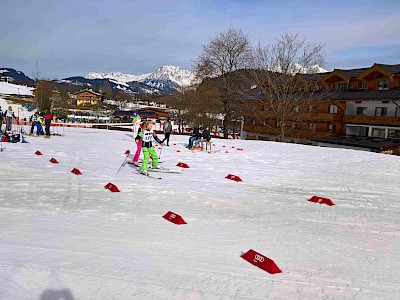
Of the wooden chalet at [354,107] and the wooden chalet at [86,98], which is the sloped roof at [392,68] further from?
the wooden chalet at [86,98]

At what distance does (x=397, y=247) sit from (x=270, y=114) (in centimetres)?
3335

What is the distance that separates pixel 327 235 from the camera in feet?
17.6

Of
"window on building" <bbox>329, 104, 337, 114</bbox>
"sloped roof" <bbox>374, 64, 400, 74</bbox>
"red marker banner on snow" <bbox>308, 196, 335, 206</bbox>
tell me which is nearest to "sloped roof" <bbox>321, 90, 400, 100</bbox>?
"window on building" <bbox>329, 104, 337, 114</bbox>

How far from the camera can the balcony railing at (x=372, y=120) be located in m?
29.0

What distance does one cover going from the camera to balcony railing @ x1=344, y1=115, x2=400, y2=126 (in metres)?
29.0

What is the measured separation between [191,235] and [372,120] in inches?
1256

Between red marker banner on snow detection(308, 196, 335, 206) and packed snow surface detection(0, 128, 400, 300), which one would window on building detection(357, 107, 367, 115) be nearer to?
packed snow surface detection(0, 128, 400, 300)

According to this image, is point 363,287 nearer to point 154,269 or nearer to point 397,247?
point 397,247

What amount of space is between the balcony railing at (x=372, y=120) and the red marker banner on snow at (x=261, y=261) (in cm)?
3064

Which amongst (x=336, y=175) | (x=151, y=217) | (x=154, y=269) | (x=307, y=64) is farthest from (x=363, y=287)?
(x=307, y=64)

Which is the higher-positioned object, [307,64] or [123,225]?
[307,64]

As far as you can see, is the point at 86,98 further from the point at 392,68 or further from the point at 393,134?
the point at 393,134

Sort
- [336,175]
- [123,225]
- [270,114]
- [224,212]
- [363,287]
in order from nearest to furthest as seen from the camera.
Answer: [363,287], [123,225], [224,212], [336,175], [270,114]

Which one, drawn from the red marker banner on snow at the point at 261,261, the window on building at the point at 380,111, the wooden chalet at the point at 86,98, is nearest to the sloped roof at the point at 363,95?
the window on building at the point at 380,111
